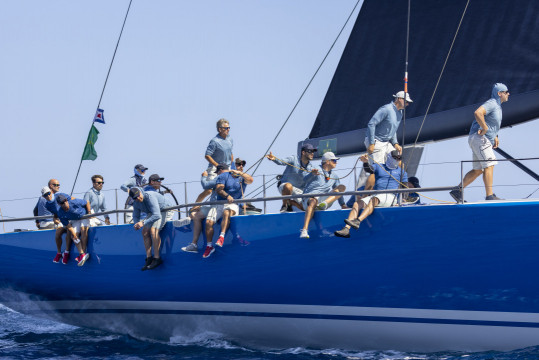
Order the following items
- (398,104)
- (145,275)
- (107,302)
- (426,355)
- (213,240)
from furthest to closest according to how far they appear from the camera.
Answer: (107,302) < (145,275) < (213,240) < (398,104) < (426,355)

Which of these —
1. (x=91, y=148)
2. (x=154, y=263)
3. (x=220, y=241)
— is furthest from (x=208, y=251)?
(x=91, y=148)

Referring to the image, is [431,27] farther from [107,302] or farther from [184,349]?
[107,302]

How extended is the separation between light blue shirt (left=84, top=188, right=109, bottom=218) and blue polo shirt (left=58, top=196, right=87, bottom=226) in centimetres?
55

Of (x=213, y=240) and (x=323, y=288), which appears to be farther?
(x=213, y=240)

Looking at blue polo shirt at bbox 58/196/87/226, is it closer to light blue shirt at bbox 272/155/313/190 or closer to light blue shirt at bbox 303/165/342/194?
light blue shirt at bbox 272/155/313/190

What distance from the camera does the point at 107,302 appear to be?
11.8m

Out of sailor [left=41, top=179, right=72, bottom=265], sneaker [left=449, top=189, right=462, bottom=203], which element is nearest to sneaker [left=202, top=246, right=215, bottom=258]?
sailor [left=41, top=179, right=72, bottom=265]

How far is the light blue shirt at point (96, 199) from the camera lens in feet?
40.3

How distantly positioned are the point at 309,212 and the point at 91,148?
5.06m

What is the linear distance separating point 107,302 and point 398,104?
16.1ft

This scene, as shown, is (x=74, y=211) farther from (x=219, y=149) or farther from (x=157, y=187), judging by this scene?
(x=219, y=149)

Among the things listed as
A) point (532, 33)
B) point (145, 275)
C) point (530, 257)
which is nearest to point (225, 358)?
point (145, 275)

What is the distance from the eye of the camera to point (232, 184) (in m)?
10.0

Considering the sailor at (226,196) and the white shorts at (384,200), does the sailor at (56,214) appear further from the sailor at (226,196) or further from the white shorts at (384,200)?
the white shorts at (384,200)
